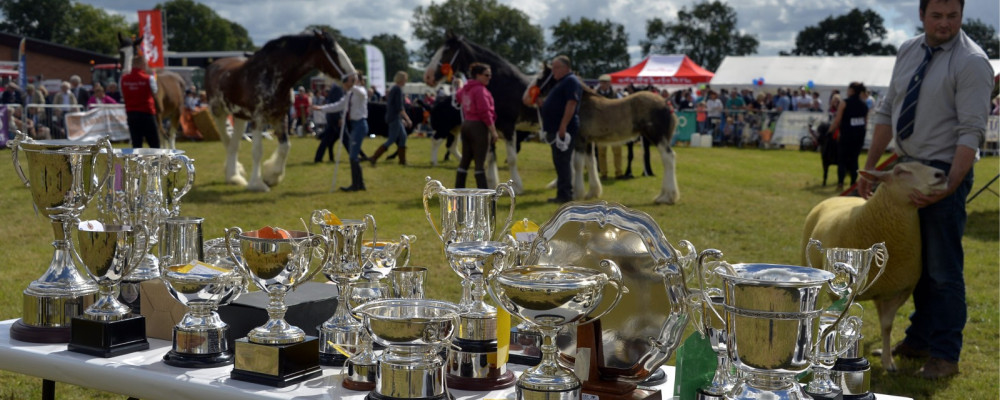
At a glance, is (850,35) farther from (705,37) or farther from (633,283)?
(633,283)

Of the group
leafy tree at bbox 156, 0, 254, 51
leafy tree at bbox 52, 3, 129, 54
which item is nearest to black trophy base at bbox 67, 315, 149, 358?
leafy tree at bbox 52, 3, 129, 54

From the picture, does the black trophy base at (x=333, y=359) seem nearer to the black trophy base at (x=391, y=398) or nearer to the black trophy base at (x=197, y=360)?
the black trophy base at (x=197, y=360)

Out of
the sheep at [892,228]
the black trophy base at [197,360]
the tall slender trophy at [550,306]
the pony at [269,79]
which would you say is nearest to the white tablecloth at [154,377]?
the black trophy base at [197,360]

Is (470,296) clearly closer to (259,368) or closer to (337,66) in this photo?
(259,368)

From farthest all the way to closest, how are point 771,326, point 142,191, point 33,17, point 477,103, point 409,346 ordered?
point 33,17, point 477,103, point 142,191, point 409,346, point 771,326

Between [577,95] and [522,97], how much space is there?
1697 millimetres

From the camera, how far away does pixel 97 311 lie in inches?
122

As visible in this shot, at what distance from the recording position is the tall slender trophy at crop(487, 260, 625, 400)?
7.03 feet

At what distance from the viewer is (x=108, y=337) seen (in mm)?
2988

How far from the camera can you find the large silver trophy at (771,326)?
1.91 meters

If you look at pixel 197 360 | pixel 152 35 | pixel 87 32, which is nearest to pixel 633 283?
pixel 197 360

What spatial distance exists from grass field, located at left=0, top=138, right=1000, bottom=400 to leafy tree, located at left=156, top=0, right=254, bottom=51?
3814 inches

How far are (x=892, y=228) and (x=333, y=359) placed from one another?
3.33 m

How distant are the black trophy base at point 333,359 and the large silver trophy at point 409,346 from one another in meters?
0.50
